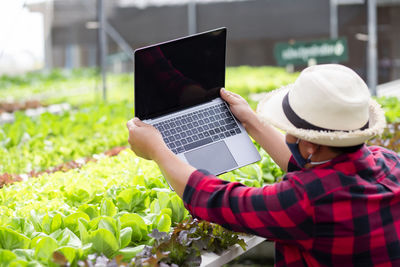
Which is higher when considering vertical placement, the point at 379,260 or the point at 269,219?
the point at 269,219

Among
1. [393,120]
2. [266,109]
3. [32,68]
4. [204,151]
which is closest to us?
[266,109]

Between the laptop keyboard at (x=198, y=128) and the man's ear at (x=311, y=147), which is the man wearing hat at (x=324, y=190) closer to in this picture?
the man's ear at (x=311, y=147)

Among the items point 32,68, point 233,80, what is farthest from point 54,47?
point 233,80

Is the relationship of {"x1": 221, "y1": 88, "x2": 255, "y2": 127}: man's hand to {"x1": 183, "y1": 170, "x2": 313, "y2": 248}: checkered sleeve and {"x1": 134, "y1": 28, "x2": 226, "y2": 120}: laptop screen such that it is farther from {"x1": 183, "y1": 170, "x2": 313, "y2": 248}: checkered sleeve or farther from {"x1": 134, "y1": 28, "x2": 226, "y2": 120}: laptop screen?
{"x1": 183, "y1": 170, "x2": 313, "y2": 248}: checkered sleeve

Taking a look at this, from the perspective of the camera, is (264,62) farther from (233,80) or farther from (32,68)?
(32,68)

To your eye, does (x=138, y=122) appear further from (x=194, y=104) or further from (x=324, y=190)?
(x=324, y=190)

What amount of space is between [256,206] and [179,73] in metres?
0.78

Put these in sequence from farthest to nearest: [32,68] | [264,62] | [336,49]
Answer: [264,62], [336,49], [32,68]

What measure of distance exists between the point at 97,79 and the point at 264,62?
8.76 feet

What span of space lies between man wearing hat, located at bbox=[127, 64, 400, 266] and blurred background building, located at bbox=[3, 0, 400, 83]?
17.9 ft

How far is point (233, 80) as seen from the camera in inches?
314

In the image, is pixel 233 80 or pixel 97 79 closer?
pixel 97 79

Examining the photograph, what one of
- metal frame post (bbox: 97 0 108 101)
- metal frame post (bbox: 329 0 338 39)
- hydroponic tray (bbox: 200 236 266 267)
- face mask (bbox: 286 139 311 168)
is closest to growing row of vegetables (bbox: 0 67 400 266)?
hydroponic tray (bbox: 200 236 266 267)

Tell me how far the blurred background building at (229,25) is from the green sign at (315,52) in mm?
182
